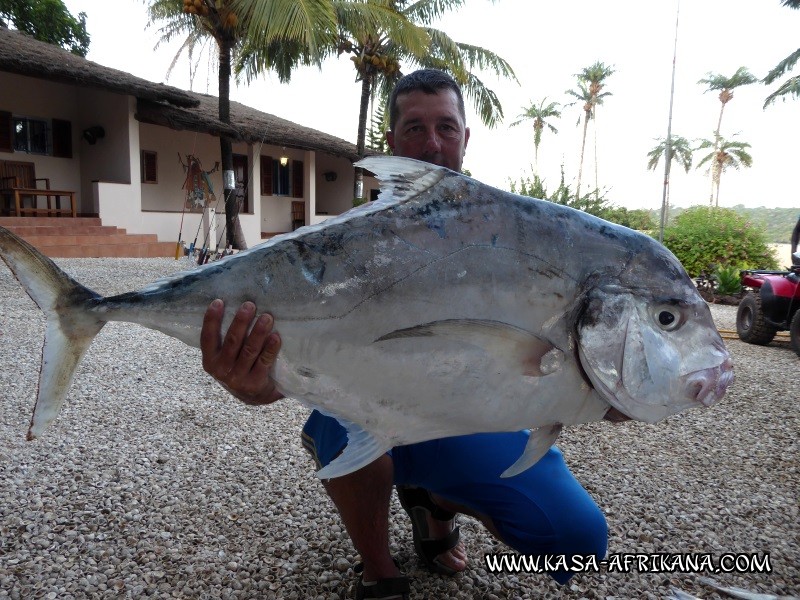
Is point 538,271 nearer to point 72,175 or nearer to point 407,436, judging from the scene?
point 407,436

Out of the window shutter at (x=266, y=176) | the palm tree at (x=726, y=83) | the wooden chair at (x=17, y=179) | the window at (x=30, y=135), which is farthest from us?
the palm tree at (x=726, y=83)

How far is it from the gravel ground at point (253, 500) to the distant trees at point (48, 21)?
20765 mm

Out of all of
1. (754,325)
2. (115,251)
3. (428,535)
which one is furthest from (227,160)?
(428,535)

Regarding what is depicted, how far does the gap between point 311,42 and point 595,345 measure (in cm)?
992

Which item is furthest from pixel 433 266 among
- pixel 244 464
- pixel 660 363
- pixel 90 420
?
pixel 90 420

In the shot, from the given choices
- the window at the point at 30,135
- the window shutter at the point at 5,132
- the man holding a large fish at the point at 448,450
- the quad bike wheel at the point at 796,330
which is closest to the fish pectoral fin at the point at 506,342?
the man holding a large fish at the point at 448,450

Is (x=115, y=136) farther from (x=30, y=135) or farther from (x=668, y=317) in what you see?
(x=668, y=317)

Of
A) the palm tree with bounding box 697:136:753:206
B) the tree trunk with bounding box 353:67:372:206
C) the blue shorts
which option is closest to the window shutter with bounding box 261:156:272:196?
the tree trunk with bounding box 353:67:372:206

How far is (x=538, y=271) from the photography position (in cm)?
135

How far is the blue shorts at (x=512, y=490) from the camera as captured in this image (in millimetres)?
1888

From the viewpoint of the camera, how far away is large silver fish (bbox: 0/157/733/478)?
1.31 meters

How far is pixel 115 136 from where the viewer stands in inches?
514

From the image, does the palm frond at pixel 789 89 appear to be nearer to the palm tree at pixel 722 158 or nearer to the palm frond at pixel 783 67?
the palm frond at pixel 783 67

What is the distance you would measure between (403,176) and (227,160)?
42.8 feet
